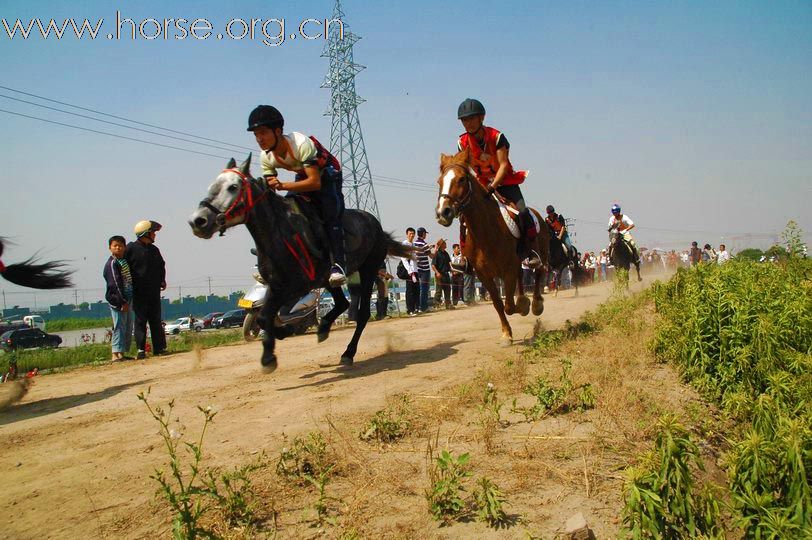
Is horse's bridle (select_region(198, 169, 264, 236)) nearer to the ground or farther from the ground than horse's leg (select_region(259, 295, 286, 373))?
farther from the ground

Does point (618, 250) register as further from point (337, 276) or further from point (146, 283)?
point (146, 283)

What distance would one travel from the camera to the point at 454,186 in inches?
291

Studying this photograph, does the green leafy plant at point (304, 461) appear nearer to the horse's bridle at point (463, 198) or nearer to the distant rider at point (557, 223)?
the horse's bridle at point (463, 198)

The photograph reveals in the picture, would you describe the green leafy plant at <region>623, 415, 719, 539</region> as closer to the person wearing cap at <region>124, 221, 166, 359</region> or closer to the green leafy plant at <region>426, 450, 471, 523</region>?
the green leafy plant at <region>426, 450, 471, 523</region>

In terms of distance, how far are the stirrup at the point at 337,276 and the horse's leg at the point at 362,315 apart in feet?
3.18

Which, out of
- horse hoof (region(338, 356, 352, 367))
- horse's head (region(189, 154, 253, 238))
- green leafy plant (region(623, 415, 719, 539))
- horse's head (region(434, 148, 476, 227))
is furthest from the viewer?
horse hoof (region(338, 356, 352, 367))

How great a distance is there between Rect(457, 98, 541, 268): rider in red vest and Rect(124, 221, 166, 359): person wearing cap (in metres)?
7.02

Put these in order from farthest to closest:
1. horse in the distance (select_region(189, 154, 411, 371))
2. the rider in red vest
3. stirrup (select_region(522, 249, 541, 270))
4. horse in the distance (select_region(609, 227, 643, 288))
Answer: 1. horse in the distance (select_region(609, 227, 643, 288))
2. stirrup (select_region(522, 249, 541, 270))
3. the rider in red vest
4. horse in the distance (select_region(189, 154, 411, 371))

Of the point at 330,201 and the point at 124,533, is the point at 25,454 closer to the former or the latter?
the point at 124,533

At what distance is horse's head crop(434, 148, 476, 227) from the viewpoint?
718 cm

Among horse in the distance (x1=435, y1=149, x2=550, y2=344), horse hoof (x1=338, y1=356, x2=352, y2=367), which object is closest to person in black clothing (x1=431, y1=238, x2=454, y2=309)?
horse in the distance (x1=435, y1=149, x2=550, y2=344)

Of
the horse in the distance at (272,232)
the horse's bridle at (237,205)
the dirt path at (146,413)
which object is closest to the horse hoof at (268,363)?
the horse in the distance at (272,232)

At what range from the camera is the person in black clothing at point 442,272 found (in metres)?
20.4

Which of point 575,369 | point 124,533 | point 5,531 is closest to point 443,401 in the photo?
point 575,369
